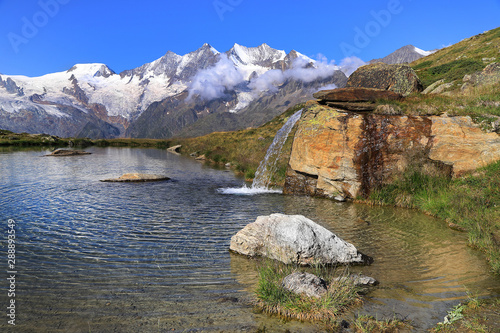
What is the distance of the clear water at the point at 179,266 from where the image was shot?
6336 millimetres

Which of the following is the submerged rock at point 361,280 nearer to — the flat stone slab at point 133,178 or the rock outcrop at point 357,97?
the rock outcrop at point 357,97

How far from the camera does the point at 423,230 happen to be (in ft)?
42.8

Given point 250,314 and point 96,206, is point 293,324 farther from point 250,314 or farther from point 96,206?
point 96,206

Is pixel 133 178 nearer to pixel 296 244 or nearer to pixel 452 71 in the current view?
pixel 296 244

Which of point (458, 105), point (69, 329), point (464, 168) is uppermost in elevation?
point (458, 105)

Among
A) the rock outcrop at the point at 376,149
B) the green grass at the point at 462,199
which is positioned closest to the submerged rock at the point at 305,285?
the green grass at the point at 462,199

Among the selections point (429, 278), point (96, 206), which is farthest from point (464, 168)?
point (96, 206)

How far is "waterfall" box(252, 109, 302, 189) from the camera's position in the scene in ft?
84.2

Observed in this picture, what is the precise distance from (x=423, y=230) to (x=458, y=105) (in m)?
10.7

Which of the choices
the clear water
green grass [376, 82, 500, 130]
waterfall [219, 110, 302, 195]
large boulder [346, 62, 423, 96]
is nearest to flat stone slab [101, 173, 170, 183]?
waterfall [219, 110, 302, 195]

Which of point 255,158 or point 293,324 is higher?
point 255,158

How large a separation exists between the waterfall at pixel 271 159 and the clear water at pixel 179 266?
27.5ft

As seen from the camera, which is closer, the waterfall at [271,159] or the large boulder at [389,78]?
the large boulder at [389,78]

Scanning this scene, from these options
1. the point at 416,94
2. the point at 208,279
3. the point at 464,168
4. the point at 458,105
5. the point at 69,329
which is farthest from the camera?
the point at 416,94
